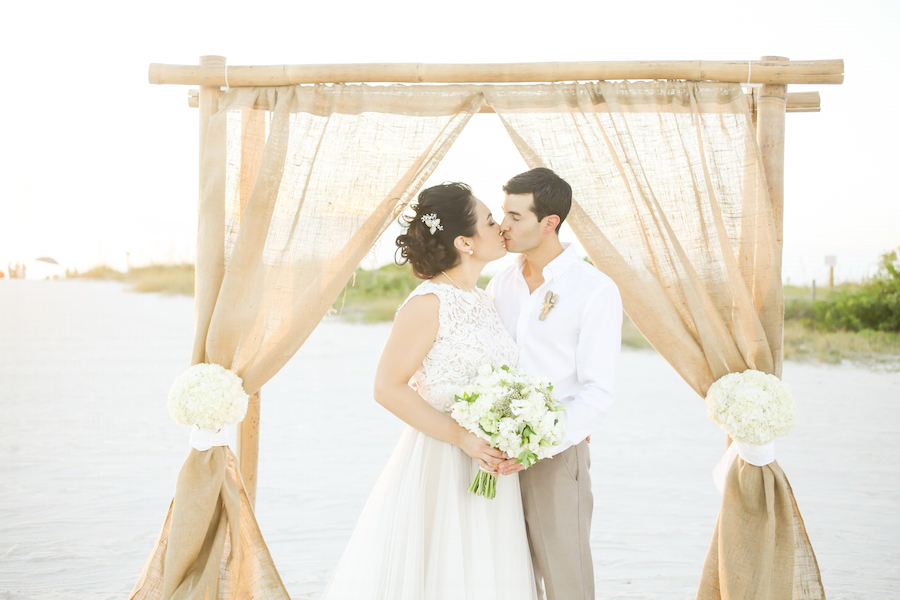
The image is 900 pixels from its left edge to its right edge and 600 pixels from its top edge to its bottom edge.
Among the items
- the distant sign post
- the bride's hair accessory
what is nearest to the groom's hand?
the bride's hair accessory

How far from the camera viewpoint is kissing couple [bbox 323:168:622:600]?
2.32 m

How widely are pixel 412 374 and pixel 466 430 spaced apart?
29cm

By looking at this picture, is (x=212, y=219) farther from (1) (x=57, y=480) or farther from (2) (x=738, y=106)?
(1) (x=57, y=480)

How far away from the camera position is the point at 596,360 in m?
2.45

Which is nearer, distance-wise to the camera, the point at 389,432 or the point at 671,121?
the point at 671,121

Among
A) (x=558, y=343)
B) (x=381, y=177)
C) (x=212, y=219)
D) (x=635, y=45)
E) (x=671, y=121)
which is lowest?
(x=558, y=343)

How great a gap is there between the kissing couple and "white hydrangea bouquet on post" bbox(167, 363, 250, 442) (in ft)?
2.51

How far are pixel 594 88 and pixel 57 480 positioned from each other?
21.7 feet

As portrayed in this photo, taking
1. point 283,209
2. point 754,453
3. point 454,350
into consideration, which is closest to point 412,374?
point 454,350

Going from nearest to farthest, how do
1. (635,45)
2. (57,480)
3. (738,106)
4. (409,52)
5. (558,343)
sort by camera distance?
(558,343)
(738,106)
(57,480)
(635,45)
(409,52)

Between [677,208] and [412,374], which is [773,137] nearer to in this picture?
[677,208]

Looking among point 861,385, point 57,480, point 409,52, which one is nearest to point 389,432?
point 57,480

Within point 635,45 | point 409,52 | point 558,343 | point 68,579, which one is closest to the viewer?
point 558,343

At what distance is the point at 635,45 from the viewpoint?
28.5 ft
